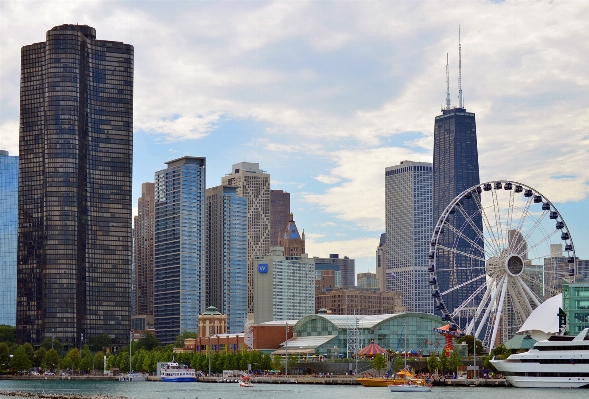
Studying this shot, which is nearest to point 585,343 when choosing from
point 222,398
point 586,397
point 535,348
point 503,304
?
point 535,348

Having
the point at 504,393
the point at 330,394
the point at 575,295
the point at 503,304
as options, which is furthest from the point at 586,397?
the point at 503,304

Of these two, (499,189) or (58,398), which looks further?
(499,189)

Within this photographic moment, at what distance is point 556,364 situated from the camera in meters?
160

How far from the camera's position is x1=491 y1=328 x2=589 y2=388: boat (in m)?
158

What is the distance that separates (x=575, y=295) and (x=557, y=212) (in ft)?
92.7

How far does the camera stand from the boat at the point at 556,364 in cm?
15838

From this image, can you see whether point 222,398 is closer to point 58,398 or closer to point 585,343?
point 58,398

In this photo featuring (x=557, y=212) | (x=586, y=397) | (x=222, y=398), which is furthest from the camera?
(x=557, y=212)

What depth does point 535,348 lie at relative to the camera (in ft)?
541

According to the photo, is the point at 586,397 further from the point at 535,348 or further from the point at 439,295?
the point at 439,295

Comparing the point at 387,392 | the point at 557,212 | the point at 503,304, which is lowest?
the point at 387,392

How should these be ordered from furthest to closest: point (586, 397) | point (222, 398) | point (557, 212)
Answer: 1. point (557, 212)
2. point (222, 398)
3. point (586, 397)

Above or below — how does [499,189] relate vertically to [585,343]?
above

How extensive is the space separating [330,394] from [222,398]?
1912cm
